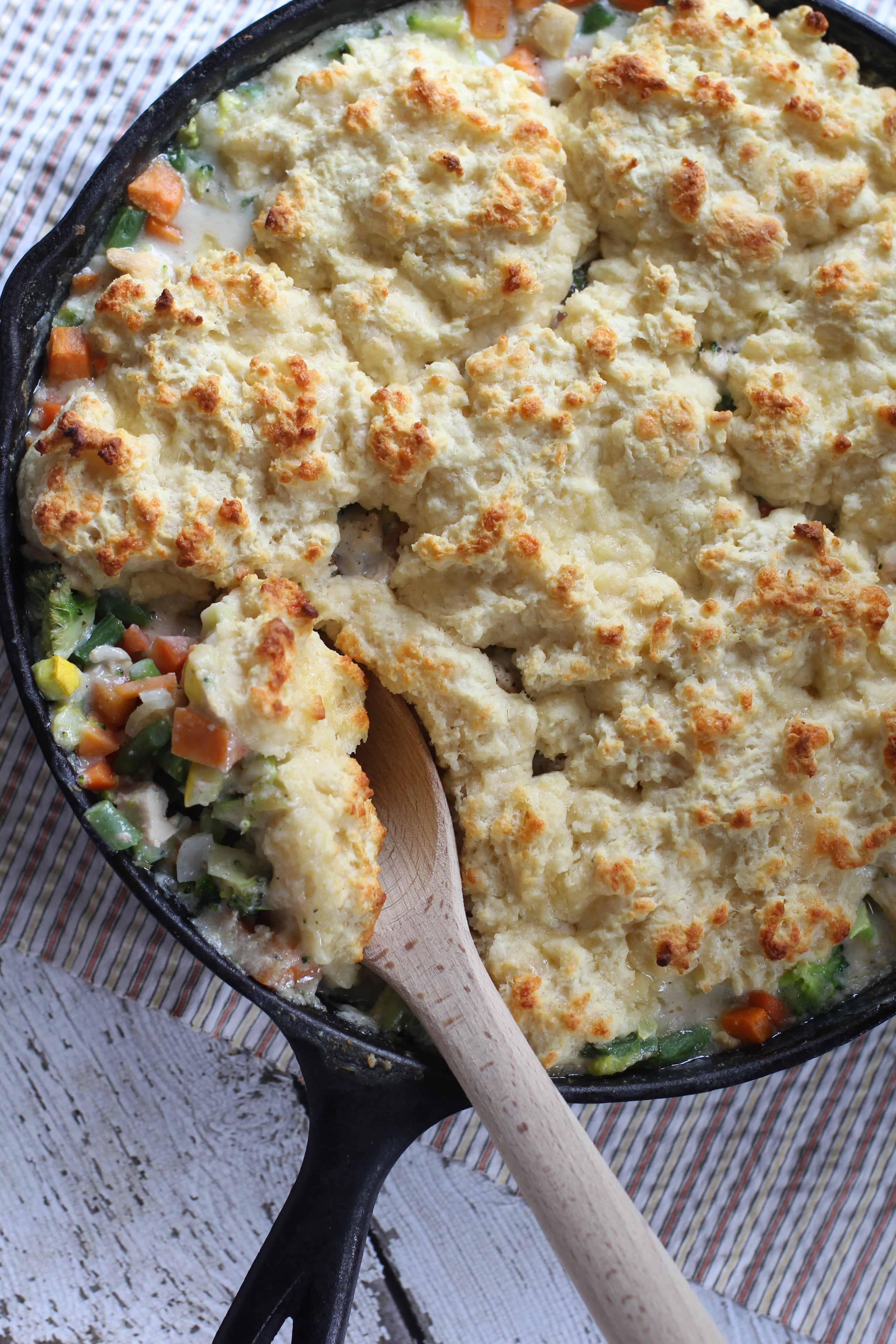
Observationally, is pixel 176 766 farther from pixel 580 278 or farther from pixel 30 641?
pixel 580 278

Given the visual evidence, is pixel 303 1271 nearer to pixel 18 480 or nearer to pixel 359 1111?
pixel 359 1111

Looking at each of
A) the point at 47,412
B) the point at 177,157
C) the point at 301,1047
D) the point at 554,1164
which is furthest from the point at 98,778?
the point at 177,157

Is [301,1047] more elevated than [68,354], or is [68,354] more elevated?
[68,354]

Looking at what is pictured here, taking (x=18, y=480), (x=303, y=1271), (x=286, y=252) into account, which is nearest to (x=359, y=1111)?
(x=303, y=1271)

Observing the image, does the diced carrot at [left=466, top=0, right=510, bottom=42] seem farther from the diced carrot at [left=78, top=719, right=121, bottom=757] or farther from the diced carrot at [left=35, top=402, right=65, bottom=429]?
the diced carrot at [left=78, top=719, right=121, bottom=757]

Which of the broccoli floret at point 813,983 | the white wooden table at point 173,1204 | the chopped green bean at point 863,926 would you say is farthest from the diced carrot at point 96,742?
the chopped green bean at point 863,926

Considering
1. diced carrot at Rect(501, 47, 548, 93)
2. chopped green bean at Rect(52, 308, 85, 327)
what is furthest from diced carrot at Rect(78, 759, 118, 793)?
diced carrot at Rect(501, 47, 548, 93)
